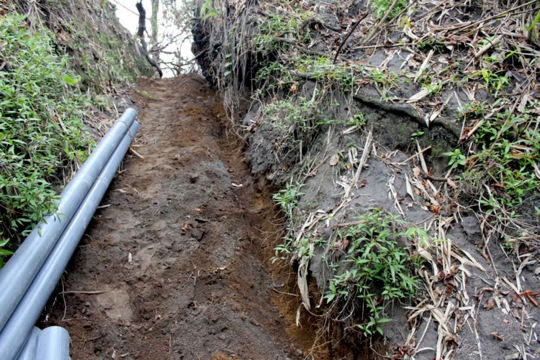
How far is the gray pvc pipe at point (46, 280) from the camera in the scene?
1.86m

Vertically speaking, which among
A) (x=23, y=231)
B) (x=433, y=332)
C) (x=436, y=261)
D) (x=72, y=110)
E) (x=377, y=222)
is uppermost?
(x=72, y=110)

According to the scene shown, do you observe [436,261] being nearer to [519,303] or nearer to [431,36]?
[519,303]

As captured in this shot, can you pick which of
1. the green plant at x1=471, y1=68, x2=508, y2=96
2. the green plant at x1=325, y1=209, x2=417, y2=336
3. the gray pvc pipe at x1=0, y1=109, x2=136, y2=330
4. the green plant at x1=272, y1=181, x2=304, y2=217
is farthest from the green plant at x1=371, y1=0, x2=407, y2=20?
the gray pvc pipe at x1=0, y1=109, x2=136, y2=330

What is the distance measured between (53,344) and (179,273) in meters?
0.95

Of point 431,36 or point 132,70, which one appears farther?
point 132,70

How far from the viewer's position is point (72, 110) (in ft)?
12.0

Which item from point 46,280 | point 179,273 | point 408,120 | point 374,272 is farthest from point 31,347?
point 408,120

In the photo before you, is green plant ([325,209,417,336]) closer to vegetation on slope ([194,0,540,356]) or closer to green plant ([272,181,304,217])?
vegetation on slope ([194,0,540,356])

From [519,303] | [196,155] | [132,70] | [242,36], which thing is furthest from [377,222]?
[132,70]

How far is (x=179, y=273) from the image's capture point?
271 centimetres

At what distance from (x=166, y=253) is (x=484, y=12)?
3699 millimetres

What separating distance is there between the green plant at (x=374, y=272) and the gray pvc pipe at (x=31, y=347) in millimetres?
1698

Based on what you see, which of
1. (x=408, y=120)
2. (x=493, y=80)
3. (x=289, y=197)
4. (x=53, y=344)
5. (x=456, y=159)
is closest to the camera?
(x=53, y=344)

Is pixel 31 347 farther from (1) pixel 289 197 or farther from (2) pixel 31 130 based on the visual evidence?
(1) pixel 289 197
